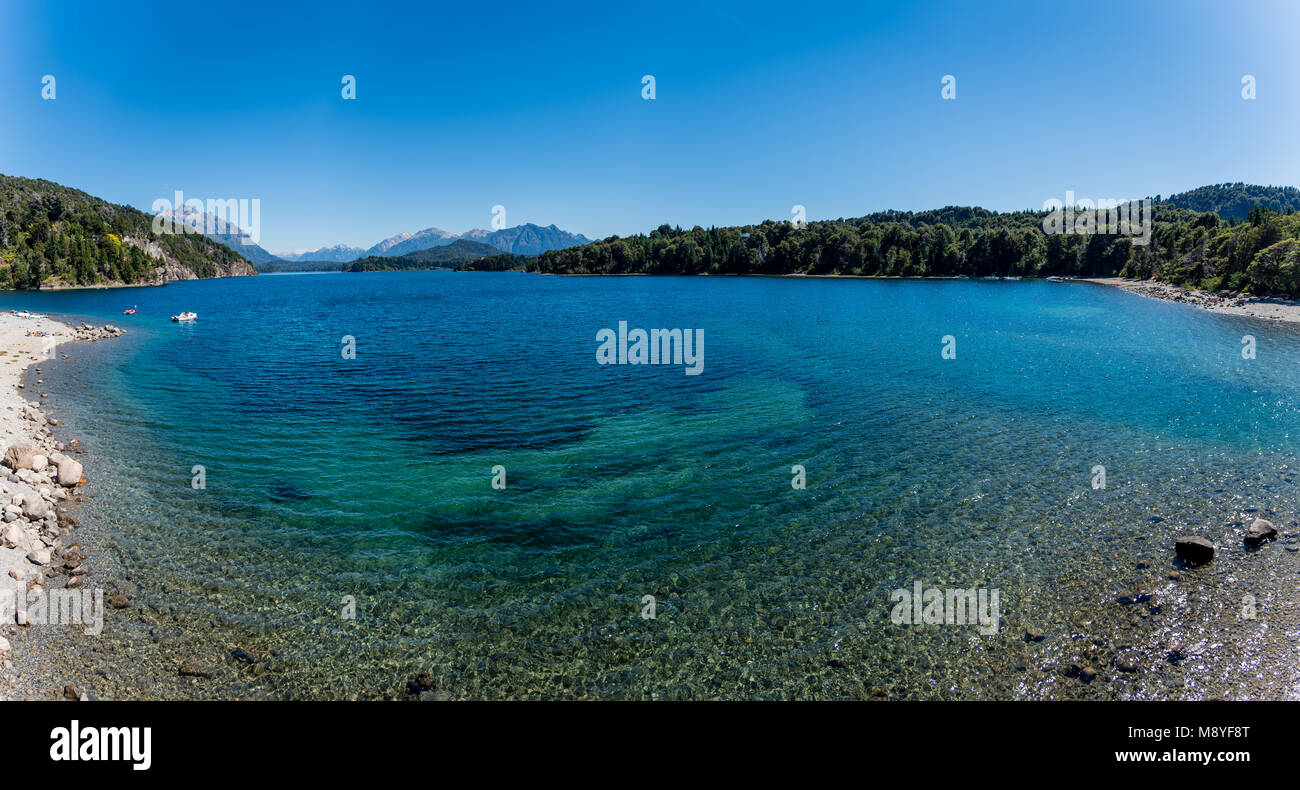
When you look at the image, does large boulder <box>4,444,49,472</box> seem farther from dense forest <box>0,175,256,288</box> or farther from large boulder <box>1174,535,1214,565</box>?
dense forest <box>0,175,256,288</box>

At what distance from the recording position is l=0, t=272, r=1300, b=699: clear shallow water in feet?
43.2

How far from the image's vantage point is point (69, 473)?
22.1m

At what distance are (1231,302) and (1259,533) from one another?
11409cm

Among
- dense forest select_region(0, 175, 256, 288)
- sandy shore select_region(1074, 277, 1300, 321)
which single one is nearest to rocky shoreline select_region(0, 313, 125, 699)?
sandy shore select_region(1074, 277, 1300, 321)

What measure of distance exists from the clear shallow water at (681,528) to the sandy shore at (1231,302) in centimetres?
5528

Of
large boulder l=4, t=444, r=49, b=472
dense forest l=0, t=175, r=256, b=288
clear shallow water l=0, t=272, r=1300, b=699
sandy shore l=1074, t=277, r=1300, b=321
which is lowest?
clear shallow water l=0, t=272, r=1300, b=699

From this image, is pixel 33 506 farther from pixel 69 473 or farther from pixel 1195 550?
pixel 1195 550

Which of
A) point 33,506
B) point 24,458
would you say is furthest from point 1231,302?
point 24,458

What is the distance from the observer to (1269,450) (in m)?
27.5

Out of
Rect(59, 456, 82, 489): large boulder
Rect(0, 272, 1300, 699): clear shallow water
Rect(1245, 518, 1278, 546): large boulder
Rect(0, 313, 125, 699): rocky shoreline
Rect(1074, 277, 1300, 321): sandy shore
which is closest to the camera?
Rect(0, 272, 1300, 699): clear shallow water

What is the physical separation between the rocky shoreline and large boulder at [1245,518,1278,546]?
34.6m

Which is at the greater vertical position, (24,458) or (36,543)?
(24,458)

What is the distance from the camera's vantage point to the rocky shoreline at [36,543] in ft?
45.8
